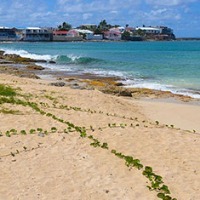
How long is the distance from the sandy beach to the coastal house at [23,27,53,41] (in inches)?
5933

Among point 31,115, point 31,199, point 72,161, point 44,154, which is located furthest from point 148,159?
point 31,115

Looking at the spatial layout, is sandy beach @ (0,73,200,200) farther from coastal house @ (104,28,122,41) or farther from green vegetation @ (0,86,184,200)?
coastal house @ (104,28,122,41)

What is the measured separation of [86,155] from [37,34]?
158m

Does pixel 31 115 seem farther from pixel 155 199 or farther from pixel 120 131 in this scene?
pixel 155 199

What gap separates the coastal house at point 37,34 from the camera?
542ft

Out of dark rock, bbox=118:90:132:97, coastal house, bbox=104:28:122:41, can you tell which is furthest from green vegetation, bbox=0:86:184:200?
coastal house, bbox=104:28:122:41

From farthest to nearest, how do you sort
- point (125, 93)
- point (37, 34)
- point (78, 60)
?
point (37, 34)
point (78, 60)
point (125, 93)

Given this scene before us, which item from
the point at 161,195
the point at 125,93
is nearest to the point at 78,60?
the point at 125,93

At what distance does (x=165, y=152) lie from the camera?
1133cm

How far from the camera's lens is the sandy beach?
29.0 feet

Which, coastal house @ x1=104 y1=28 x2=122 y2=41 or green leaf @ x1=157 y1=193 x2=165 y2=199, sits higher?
green leaf @ x1=157 y1=193 x2=165 y2=199

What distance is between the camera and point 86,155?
10914mm

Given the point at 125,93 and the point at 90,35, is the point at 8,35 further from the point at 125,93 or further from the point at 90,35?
the point at 125,93

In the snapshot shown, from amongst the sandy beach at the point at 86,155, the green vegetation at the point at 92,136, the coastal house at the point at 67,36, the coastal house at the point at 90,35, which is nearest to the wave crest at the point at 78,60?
the green vegetation at the point at 92,136
